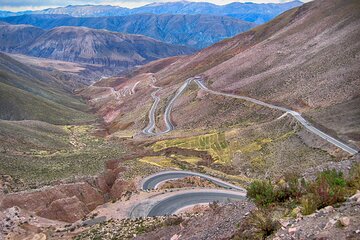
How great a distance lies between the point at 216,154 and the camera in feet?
185

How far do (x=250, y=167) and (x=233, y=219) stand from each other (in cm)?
3315

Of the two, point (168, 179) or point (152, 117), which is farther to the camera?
point (152, 117)

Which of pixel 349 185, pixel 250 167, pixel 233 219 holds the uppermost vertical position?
pixel 349 185

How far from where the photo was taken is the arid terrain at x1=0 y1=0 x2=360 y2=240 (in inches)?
594

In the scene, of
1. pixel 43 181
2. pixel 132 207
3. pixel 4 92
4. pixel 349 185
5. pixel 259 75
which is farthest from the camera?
pixel 4 92

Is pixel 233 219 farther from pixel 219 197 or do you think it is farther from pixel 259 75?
pixel 259 75

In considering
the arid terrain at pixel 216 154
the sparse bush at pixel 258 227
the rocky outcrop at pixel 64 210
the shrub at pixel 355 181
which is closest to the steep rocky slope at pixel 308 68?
the arid terrain at pixel 216 154

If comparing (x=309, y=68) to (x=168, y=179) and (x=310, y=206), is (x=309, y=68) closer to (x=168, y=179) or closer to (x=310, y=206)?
(x=168, y=179)

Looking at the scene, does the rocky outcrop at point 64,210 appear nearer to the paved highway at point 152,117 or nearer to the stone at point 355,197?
the stone at point 355,197

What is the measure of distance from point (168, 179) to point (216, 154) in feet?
47.4

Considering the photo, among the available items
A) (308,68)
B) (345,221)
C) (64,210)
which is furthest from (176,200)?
(308,68)

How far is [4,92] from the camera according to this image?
331ft

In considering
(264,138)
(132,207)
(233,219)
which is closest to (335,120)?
(264,138)

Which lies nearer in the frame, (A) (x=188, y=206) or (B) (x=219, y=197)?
(A) (x=188, y=206)
